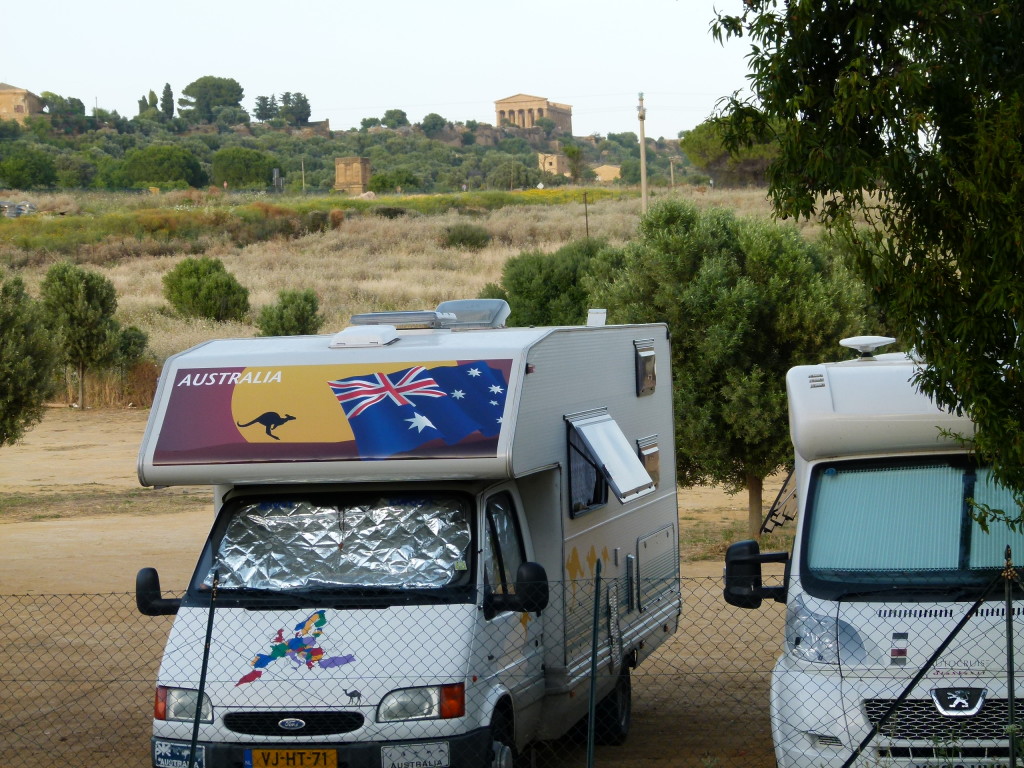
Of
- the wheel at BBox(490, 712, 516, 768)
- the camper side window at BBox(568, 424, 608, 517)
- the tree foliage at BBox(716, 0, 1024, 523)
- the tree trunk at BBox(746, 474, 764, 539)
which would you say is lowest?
the tree trunk at BBox(746, 474, 764, 539)

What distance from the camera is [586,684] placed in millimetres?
8023

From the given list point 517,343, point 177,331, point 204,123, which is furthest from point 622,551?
point 204,123

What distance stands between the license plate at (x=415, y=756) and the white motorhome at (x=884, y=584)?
1.71 meters

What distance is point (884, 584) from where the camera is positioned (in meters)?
6.46

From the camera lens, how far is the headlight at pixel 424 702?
20.5ft

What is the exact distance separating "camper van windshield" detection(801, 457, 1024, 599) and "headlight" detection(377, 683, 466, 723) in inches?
77.7

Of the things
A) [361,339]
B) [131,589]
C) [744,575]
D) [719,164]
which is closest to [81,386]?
[131,589]

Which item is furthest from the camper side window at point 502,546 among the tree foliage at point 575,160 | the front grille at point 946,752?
the tree foliage at point 575,160

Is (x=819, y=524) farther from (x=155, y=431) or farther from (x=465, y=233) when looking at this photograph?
(x=465, y=233)

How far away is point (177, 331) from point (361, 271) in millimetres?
18099

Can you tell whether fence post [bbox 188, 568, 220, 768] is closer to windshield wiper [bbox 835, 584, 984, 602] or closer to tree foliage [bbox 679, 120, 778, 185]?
windshield wiper [bbox 835, 584, 984, 602]

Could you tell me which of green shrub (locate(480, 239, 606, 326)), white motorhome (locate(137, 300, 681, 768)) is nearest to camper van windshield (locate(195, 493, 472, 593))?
white motorhome (locate(137, 300, 681, 768))

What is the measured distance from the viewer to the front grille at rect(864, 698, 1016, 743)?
232 inches

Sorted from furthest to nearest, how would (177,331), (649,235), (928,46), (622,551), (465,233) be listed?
(465,233)
(177,331)
(649,235)
(622,551)
(928,46)
